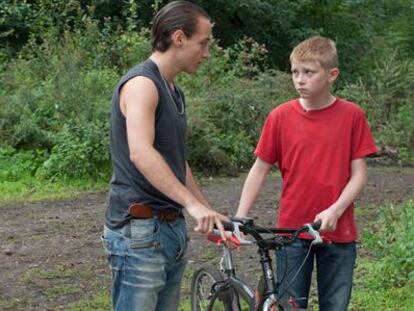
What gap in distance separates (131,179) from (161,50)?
1.78 feet

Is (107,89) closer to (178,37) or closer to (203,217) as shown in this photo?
(178,37)

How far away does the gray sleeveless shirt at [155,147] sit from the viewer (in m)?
3.83

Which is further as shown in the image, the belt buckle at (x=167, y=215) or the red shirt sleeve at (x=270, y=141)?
the red shirt sleeve at (x=270, y=141)

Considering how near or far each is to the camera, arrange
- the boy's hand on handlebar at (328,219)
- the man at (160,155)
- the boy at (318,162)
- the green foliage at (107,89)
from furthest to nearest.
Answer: the green foliage at (107,89), the boy at (318,162), the boy's hand on handlebar at (328,219), the man at (160,155)

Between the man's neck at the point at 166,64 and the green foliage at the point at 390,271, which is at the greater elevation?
the man's neck at the point at 166,64

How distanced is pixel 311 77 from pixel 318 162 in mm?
402

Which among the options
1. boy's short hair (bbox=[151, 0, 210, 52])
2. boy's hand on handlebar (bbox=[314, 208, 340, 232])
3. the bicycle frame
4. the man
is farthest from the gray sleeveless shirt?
boy's hand on handlebar (bbox=[314, 208, 340, 232])

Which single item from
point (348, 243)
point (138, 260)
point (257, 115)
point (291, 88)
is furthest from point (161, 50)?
point (291, 88)

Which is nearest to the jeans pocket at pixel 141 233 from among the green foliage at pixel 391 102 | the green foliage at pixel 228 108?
the green foliage at pixel 228 108

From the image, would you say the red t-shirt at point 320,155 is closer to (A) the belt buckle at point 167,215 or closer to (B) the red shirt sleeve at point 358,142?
(B) the red shirt sleeve at point 358,142

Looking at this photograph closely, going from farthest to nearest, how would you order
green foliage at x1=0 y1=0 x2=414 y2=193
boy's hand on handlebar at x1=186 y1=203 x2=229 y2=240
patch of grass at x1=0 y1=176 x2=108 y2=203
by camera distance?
green foliage at x1=0 y1=0 x2=414 y2=193, patch of grass at x1=0 y1=176 x2=108 y2=203, boy's hand on handlebar at x1=186 y1=203 x2=229 y2=240

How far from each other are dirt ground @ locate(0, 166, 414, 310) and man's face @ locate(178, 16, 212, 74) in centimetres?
324

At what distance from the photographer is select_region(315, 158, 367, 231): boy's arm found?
4262mm

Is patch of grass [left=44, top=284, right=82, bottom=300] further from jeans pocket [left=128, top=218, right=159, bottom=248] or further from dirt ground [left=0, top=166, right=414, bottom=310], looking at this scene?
jeans pocket [left=128, top=218, right=159, bottom=248]
